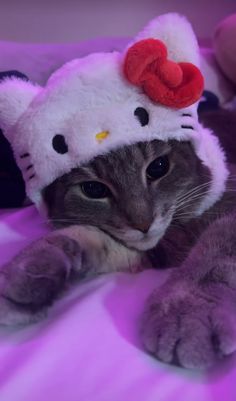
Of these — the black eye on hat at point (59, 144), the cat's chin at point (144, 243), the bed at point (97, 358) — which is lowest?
the cat's chin at point (144, 243)

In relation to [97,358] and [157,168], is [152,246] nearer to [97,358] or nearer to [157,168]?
[157,168]

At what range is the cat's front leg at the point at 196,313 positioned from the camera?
2.03ft

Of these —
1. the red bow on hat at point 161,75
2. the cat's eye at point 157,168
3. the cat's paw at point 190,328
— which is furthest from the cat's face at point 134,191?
the cat's paw at point 190,328

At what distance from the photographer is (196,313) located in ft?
2.12

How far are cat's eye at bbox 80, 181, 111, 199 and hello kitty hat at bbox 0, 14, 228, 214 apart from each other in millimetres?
58

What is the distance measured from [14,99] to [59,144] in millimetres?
136

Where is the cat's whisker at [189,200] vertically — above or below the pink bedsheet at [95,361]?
below

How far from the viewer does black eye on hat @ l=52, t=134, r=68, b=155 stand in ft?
2.81

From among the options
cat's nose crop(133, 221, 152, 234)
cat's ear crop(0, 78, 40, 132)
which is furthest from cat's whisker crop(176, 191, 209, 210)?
cat's ear crop(0, 78, 40, 132)

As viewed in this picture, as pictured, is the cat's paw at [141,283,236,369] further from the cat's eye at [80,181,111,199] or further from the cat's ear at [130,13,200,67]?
the cat's ear at [130,13,200,67]

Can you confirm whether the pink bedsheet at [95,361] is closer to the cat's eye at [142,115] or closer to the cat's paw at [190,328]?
the cat's paw at [190,328]

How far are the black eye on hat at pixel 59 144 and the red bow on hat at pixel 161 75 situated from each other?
Answer: 0.53 ft

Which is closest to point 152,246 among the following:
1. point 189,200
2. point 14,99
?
point 189,200

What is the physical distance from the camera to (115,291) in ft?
2.65
